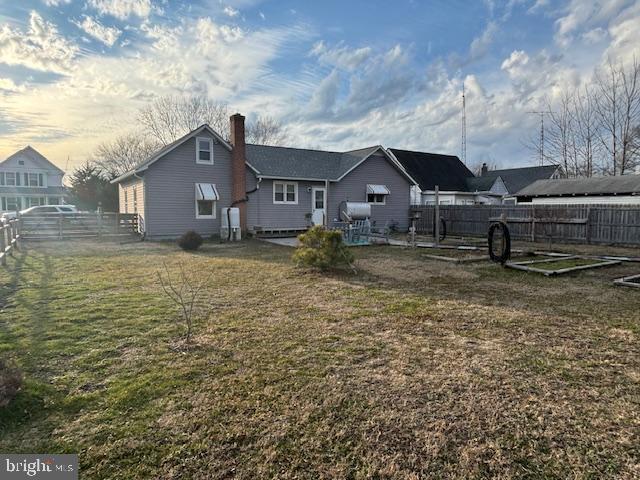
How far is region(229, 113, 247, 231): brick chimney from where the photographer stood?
1827 cm

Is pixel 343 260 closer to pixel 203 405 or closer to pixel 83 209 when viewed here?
pixel 203 405

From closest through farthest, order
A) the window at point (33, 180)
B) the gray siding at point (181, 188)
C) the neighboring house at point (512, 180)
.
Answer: the gray siding at point (181, 188) < the neighboring house at point (512, 180) < the window at point (33, 180)

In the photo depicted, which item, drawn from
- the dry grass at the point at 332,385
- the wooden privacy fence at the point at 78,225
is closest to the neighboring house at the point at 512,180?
the wooden privacy fence at the point at 78,225

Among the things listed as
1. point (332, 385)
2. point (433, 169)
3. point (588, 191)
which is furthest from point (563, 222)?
point (433, 169)

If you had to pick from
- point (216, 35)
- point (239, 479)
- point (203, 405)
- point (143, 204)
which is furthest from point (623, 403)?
point (143, 204)

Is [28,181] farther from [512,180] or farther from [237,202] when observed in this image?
[512,180]

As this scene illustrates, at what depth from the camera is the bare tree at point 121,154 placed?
126 ft

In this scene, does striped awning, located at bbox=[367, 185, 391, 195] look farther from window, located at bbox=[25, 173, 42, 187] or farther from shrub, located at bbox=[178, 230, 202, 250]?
window, located at bbox=[25, 173, 42, 187]

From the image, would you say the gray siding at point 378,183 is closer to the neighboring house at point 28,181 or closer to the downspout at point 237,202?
the downspout at point 237,202

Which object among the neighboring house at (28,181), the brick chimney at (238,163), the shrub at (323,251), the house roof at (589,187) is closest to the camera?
the shrub at (323,251)

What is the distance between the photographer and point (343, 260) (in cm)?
869

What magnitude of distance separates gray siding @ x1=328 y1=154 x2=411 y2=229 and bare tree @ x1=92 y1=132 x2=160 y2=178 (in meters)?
25.7

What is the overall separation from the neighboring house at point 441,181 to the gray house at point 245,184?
32.3ft

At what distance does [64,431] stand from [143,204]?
53.2ft
